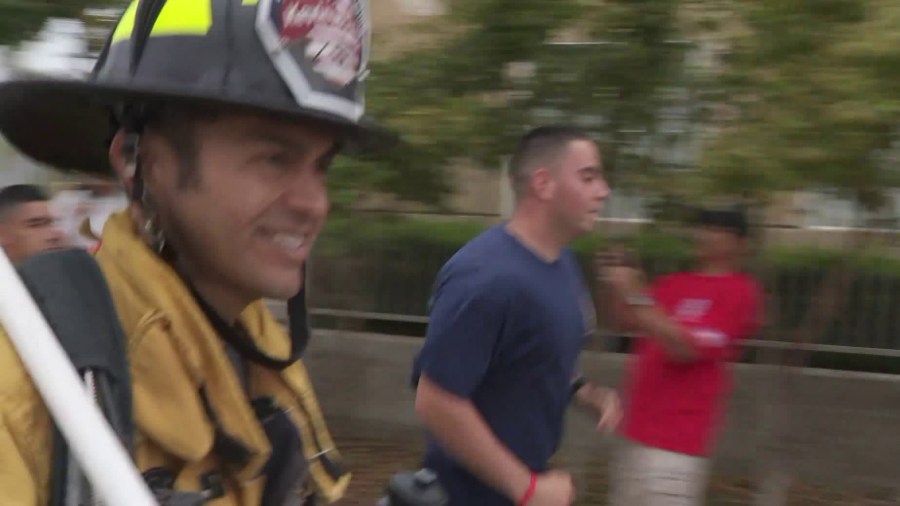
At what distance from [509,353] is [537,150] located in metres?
0.76

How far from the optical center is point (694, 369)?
4.07 meters

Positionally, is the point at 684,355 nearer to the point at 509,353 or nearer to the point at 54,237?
the point at 509,353

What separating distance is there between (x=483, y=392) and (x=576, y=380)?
1.73ft

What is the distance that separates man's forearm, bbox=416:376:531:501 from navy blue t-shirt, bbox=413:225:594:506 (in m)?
0.04

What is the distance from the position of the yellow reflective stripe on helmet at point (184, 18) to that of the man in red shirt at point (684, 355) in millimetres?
2872

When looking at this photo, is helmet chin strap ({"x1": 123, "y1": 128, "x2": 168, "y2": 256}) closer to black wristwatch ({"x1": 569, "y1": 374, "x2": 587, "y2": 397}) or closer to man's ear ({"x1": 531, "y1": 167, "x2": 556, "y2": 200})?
man's ear ({"x1": 531, "y1": 167, "x2": 556, "y2": 200})

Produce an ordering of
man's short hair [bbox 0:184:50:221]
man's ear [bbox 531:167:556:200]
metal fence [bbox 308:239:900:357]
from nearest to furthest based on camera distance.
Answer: man's ear [bbox 531:167:556:200], man's short hair [bbox 0:184:50:221], metal fence [bbox 308:239:900:357]

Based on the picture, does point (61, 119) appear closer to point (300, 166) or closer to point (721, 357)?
point (300, 166)

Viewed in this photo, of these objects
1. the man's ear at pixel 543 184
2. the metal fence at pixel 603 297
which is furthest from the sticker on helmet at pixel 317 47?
the metal fence at pixel 603 297

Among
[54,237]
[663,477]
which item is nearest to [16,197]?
[54,237]

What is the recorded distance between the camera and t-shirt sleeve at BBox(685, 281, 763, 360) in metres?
4.04

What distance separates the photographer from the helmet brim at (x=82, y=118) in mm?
1325

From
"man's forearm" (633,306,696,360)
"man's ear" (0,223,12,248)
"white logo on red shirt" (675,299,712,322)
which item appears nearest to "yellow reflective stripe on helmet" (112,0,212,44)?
"man's ear" (0,223,12,248)

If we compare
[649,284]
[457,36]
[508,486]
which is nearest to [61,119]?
[508,486]
